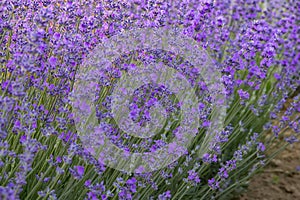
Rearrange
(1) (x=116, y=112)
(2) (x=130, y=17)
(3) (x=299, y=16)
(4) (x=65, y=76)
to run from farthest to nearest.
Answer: (3) (x=299, y=16), (2) (x=130, y=17), (1) (x=116, y=112), (4) (x=65, y=76)

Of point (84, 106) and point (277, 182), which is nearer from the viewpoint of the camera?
point (84, 106)

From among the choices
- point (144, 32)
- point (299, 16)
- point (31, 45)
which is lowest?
point (31, 45)

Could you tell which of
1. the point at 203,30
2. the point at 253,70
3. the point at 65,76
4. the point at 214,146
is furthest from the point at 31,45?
the point at 253,70

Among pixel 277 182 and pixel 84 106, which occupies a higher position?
pixel 84 106

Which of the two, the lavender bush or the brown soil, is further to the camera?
the brown soil

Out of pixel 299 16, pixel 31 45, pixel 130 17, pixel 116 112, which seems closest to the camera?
pixel 31 45

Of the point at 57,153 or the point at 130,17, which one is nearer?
the point at 57,153

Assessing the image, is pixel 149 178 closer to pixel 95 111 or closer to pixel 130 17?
pixel 95 111

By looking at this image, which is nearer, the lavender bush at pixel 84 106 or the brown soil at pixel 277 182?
the lavender bush at pixel 84 106
